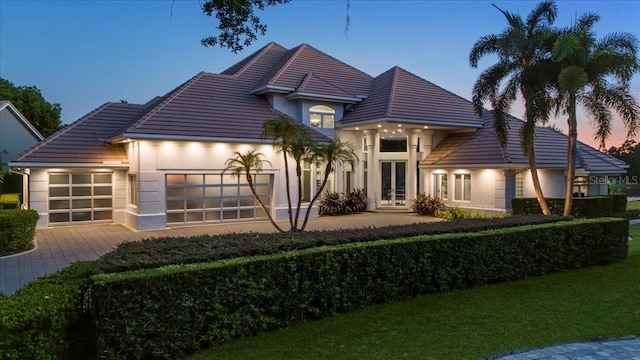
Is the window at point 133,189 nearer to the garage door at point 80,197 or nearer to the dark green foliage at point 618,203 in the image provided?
the garage door at point 80,197

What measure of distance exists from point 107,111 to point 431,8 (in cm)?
1579

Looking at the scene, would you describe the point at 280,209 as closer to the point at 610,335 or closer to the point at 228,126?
the point at 228,126

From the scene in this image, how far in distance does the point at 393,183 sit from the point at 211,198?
10136mm

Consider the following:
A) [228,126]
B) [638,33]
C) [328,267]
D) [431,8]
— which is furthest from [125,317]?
[638,33]

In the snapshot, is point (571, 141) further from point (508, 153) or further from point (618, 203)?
point (618, 203)

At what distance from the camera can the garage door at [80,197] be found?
728 inches

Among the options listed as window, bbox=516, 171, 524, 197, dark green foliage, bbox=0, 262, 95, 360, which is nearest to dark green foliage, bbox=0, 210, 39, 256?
dark green foliage, bbox=0, 262, 95, 360

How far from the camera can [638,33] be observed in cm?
1485

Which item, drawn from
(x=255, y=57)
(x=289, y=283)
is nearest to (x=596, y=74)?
(x=289, y=283)

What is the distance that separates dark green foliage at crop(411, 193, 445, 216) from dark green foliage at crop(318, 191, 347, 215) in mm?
3853

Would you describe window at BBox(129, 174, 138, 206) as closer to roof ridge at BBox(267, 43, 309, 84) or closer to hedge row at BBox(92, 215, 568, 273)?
roof ridge at BBox(267, 43, 309, 84)

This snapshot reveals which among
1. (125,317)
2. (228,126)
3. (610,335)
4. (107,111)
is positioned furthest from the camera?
(107,111)

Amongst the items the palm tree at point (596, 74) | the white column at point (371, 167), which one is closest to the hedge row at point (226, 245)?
the palm tree at point (596, 74)

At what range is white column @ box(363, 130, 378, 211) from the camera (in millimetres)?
23906
